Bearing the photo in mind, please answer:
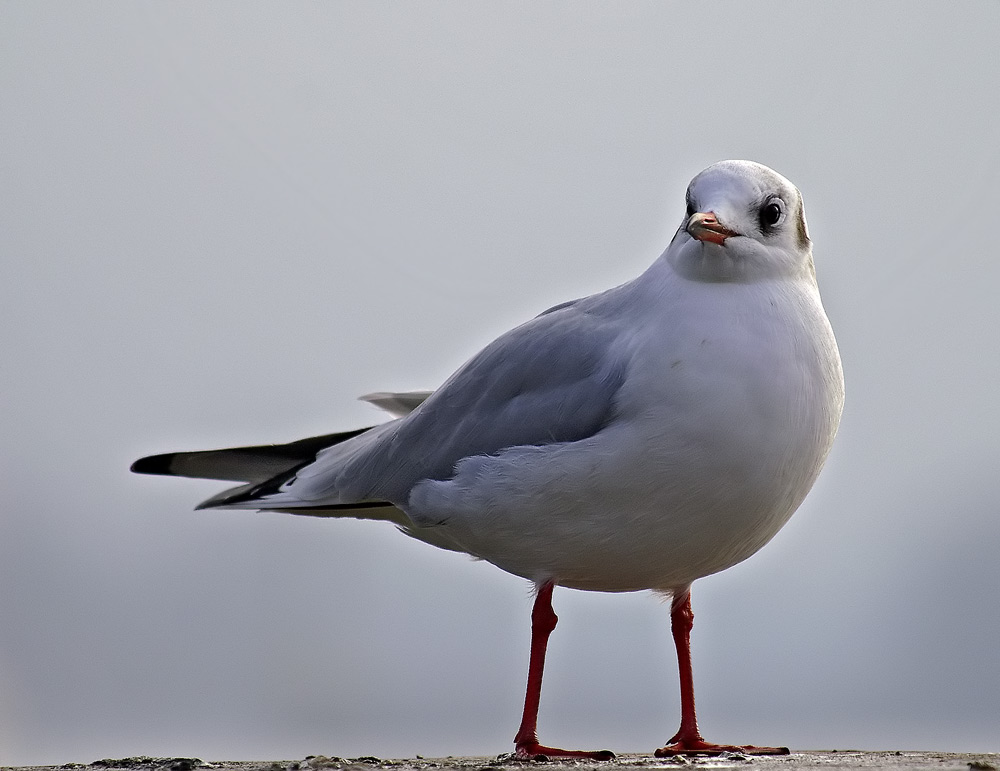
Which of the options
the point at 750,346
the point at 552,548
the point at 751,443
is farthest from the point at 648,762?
the point at 750,346

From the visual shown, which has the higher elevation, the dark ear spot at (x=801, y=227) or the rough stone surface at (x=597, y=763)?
the dark ear spot at (x=801, y=227)

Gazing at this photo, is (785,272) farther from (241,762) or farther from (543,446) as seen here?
(241,762)

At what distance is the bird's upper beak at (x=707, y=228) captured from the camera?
492 centimetres

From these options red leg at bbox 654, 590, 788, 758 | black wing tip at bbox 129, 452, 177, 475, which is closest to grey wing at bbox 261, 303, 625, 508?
black wing tip at bbox 129, 452, 177, 475

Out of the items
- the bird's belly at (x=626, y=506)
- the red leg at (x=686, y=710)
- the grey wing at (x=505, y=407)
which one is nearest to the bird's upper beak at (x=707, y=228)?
the grey wing at (x=505, y=407)

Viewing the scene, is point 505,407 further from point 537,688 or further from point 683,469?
point 537,688

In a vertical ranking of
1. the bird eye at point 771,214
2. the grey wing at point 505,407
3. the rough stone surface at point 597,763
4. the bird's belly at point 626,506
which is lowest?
the rough stone surface at point 597,763

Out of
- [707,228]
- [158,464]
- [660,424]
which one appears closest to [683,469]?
[660,424]

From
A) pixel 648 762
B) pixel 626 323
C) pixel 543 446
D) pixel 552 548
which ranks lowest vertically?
pixel 648 762

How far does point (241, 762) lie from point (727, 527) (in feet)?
6.92

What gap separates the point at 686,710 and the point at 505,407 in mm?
1387

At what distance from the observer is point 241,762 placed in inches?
223

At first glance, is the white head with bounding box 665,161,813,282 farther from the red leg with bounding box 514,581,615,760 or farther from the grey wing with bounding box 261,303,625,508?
the red leg with bounding box 514,581,615,760

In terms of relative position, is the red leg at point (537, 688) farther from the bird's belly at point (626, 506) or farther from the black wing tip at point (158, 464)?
the black wing tip at point (158, 464)
